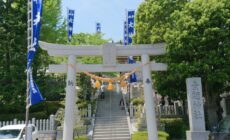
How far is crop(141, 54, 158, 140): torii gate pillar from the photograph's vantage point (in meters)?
19.3

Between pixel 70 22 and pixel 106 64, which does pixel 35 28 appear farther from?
pixel 70 22

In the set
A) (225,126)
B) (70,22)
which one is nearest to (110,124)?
(225,126)

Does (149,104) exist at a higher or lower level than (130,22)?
lower

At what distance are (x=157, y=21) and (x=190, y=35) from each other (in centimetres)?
379

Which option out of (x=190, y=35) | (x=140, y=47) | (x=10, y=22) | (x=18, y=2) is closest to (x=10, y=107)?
(x=10, y=22)

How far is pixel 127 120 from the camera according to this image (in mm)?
27250

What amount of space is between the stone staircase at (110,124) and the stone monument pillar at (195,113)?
326 inches

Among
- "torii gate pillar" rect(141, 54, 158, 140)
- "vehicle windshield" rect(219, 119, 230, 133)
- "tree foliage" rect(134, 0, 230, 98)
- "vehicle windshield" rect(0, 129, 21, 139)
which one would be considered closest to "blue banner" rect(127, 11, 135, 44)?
"tree foliage" rect(134, 0, 230, 98)

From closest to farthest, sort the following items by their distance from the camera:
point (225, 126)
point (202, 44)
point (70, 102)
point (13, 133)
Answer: point (225, 126)
point (13, 133)
point (202, 44)
point (70, 102)

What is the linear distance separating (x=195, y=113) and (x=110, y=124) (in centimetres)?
1095

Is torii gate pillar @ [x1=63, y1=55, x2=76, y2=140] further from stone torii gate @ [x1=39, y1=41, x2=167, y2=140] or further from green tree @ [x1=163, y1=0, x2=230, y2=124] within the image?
green tree @ [x1=163, y1=0, x2=230, y2=124]

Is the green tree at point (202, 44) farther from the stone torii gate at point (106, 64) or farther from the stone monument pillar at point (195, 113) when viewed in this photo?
the stone monument pillar at point (195, 113)

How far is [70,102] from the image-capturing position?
1961 cm

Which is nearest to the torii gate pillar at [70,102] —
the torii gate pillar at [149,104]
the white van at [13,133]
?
the white van at [13,133]
